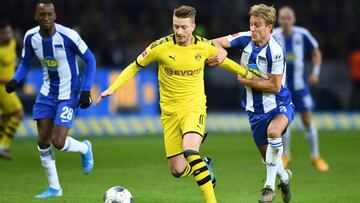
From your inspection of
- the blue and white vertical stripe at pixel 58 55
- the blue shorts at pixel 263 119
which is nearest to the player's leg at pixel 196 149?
the blue shorts at pixel 263 119

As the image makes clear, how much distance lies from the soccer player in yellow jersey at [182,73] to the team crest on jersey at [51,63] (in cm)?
193

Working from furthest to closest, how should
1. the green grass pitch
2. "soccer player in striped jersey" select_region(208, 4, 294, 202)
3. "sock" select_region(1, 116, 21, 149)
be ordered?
"sock" select_region(1, 116, 21, 149) < the green grass pitch < "soccer player in striped jersey" select_region(208, 4, 294, 202)

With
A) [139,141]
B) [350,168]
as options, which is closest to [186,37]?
[350,168]

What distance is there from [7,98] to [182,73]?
322 inches

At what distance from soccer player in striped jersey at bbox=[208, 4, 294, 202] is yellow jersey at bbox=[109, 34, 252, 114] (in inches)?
22.3

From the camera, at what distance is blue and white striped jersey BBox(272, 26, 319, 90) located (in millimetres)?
16531

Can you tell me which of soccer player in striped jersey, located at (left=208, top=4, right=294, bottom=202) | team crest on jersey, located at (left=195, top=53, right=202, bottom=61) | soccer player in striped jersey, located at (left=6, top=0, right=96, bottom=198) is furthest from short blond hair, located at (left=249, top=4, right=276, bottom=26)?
soccer player in striped jersey, located at (left=6, top=0, right=96, bottom=198)

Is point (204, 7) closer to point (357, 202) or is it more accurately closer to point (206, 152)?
point (206, 152)

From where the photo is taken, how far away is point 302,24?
25.8 metres

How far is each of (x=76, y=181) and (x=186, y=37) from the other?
4.24 metres

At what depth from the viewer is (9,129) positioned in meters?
18.0

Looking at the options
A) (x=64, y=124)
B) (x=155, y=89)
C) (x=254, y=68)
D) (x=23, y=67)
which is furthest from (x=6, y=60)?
(x=254, y=68)

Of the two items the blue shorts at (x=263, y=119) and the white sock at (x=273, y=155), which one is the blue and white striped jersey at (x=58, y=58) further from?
the white sock at (x=273, y=155)

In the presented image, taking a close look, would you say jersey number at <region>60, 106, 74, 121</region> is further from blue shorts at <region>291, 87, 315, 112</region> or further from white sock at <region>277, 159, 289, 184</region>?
blue shorts at <region>291, 87, 315, 112</region>
